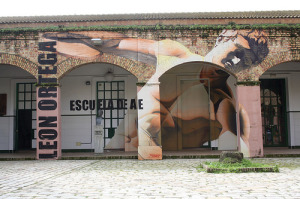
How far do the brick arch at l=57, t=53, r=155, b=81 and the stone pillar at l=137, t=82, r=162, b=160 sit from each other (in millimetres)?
392

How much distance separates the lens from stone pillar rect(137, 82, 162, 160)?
1252 centimetres

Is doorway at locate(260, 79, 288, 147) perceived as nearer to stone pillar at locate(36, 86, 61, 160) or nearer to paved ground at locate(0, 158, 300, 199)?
paved ground at locate(0, 158, 300, 199)

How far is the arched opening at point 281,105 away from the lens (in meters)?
15.6

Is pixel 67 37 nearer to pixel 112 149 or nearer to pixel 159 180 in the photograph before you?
pixel 112 149

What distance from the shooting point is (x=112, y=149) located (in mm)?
15492

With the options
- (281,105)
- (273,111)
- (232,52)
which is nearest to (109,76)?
(232,52)

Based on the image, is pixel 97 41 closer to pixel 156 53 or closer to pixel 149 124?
pixel 156 53

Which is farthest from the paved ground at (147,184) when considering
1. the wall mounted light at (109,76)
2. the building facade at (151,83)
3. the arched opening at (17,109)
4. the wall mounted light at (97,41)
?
the arched opening at (17,109)

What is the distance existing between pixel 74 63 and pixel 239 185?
8.16 m

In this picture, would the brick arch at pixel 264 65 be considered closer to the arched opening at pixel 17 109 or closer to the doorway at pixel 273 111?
the doorway at pixel 273 111

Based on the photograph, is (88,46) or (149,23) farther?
(149,23)

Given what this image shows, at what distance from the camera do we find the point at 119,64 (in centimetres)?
1285

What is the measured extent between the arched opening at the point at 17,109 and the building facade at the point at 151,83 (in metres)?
0.04

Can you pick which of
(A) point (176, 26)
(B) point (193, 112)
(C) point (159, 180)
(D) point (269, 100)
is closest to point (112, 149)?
(B) point (193, 112)
